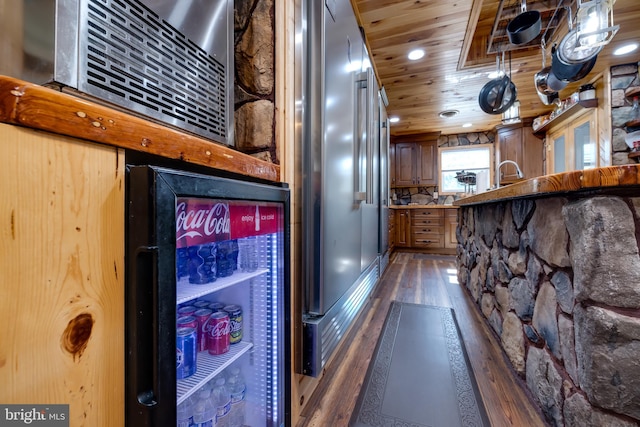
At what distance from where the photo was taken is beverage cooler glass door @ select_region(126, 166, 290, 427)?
1.59 ft

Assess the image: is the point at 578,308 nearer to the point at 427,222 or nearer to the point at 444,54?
the point at 444,54

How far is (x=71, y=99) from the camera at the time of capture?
421 millimetres

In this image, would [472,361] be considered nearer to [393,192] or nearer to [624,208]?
[624,208]

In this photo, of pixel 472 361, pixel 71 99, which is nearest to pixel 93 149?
pixel 71 99

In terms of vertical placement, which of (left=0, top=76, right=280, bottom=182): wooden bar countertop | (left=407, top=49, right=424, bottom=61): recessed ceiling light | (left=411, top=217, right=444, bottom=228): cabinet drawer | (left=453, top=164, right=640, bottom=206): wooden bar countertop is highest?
(left=407, top=49, right=424, bottom=61): recessed ceiling light

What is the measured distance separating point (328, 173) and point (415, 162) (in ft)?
16.8

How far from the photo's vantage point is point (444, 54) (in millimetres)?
2852

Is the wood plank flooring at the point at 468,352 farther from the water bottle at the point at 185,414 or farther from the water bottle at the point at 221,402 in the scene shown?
the water bottle at the point at 185,414

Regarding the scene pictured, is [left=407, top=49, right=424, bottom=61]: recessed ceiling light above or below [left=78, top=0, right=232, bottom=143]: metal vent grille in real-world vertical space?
above

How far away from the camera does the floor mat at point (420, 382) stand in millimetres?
1195

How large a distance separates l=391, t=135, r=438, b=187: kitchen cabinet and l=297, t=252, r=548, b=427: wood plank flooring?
10.4 ft

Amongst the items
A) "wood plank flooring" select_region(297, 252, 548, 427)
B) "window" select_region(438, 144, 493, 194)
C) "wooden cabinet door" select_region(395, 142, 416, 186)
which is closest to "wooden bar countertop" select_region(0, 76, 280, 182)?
"wood plank flooring" select_region(297, 252, 548, 427)

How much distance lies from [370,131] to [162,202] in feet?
5.77

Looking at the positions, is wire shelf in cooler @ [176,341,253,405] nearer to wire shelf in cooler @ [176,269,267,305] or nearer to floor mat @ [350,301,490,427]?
wire shelf in cooler @ [176,269,267,305]
